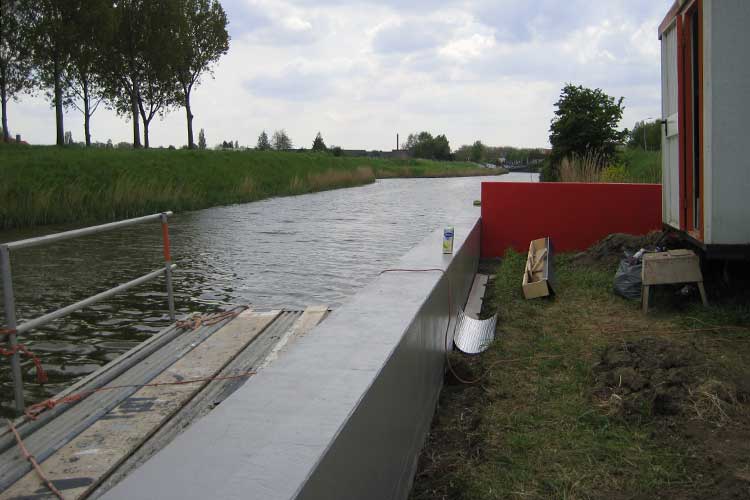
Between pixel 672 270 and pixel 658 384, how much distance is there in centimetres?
268

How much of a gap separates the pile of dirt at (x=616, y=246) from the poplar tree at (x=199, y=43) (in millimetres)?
41422

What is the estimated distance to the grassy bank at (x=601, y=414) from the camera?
3.59 m

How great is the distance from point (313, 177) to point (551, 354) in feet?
129

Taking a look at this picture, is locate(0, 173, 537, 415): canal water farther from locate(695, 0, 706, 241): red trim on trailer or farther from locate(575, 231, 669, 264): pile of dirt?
locate(695, 0, 706, 241): red trim on trailer

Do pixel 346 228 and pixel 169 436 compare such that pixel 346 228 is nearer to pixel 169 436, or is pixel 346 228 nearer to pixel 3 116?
pixel 169 436

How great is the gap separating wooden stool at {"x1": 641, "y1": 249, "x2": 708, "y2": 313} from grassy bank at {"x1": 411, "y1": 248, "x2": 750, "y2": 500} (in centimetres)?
26

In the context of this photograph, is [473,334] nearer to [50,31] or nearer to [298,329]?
[298,329]

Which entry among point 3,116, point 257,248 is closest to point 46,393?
point 257,248

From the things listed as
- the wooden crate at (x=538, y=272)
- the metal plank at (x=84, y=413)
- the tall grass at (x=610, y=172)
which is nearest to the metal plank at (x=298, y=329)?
the metal plank at (x=84, y=413)

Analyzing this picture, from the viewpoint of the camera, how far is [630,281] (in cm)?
764

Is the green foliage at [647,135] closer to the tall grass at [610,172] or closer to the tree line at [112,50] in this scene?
the tall grass at [610,172]

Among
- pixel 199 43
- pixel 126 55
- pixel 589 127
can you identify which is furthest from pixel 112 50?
pixel 589 127

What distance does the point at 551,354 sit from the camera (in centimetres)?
580

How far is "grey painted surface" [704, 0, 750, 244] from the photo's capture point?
608cm
